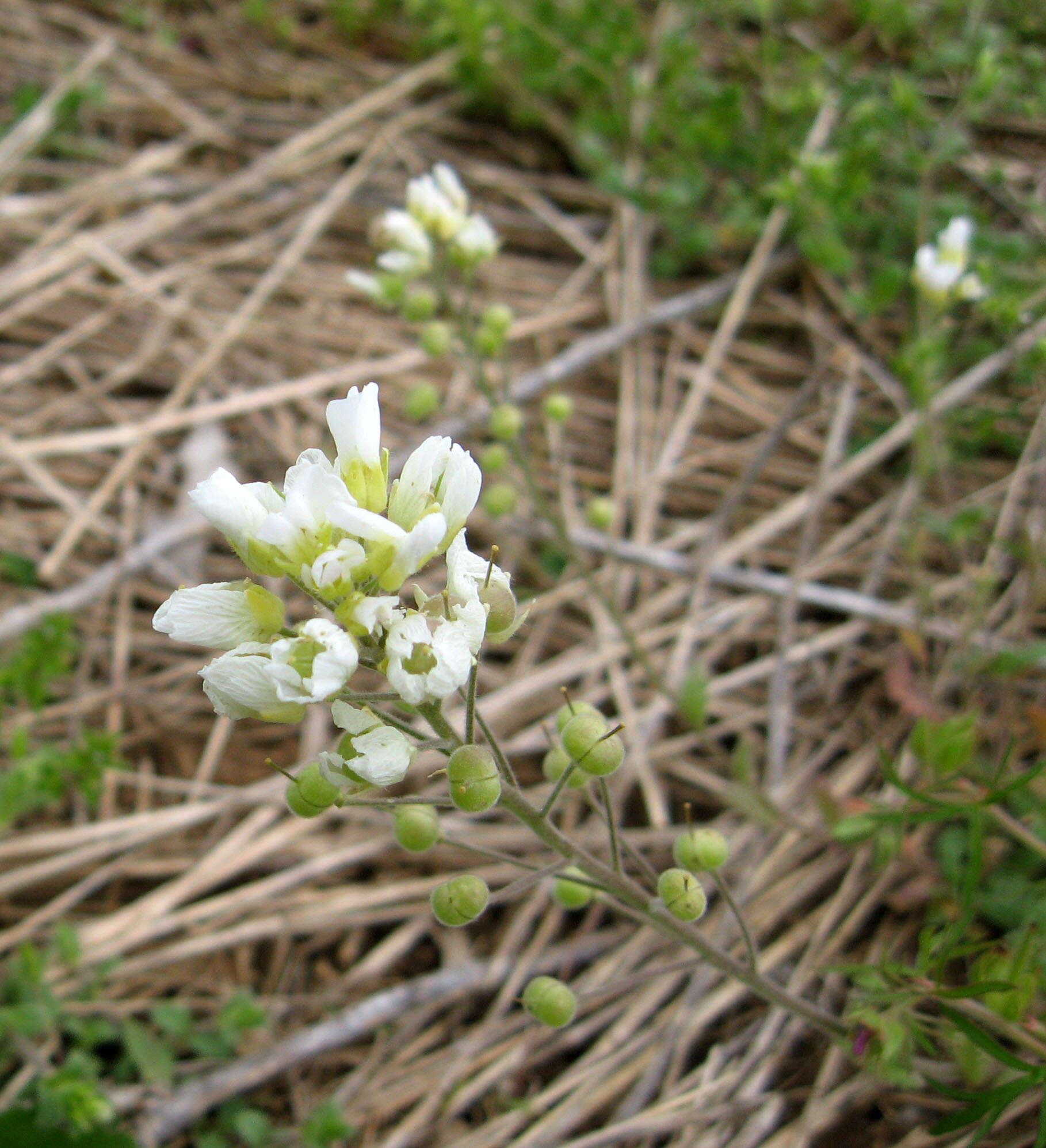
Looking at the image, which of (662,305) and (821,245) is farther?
(662,305)

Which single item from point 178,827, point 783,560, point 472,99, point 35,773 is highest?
point 472,99

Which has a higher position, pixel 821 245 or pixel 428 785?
pixel 821 245

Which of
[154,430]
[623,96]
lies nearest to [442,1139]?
[154,430]

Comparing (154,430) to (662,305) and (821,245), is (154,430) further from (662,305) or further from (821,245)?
(821,245)

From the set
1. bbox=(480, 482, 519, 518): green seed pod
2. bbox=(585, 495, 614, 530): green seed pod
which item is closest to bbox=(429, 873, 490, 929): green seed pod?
bbox=(480, 482, 519, 518): green seed pod

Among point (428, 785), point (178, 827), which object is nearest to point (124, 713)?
point (178, 827)

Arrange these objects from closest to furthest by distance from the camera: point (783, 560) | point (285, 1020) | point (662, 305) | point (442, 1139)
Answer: point (442, 1139)
point (285, 1020)
point (783, 560)
point (662, 305)

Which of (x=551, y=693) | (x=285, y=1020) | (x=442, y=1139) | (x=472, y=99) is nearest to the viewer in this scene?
(x=442, y=1139)
